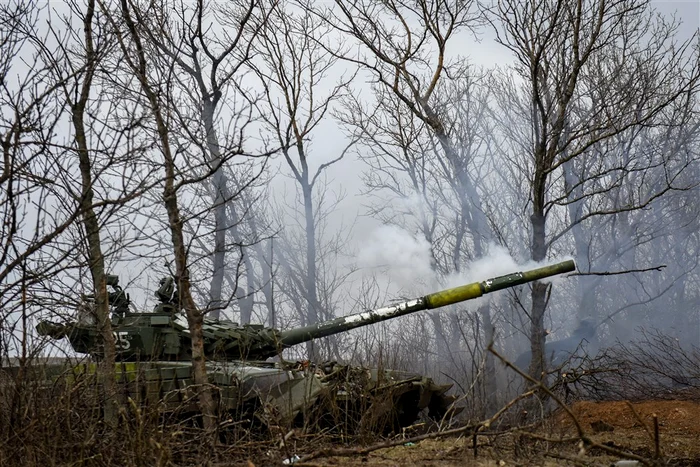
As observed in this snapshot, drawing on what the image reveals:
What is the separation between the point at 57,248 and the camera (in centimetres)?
602

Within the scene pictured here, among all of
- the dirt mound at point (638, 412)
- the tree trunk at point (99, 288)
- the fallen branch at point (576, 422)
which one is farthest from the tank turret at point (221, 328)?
the fallen branch at point (576, 422)

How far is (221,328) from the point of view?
1120 cm

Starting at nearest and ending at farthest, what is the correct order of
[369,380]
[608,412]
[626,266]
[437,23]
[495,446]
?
[495,446], [369,380], [608,412], [437,23], [626,266]

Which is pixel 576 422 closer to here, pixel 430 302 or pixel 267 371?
pixel 267 371

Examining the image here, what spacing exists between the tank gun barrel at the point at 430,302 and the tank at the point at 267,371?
1 cm

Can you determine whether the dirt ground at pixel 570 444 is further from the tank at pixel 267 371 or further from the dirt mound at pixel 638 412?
the tank at pixel 267 371

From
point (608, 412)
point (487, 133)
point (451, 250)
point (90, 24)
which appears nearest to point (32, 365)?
point (90, 24)

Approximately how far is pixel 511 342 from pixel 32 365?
35484mm

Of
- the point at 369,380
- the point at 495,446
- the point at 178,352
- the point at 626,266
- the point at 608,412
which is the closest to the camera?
the point at 495,446

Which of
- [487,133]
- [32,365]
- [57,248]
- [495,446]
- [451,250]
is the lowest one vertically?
[495,446]

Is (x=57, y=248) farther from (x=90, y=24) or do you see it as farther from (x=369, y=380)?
(x=369, y=380)

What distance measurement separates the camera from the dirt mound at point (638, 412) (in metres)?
10.9

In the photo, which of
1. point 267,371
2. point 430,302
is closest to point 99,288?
point 267,371

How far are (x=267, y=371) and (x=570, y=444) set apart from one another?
353 cm
